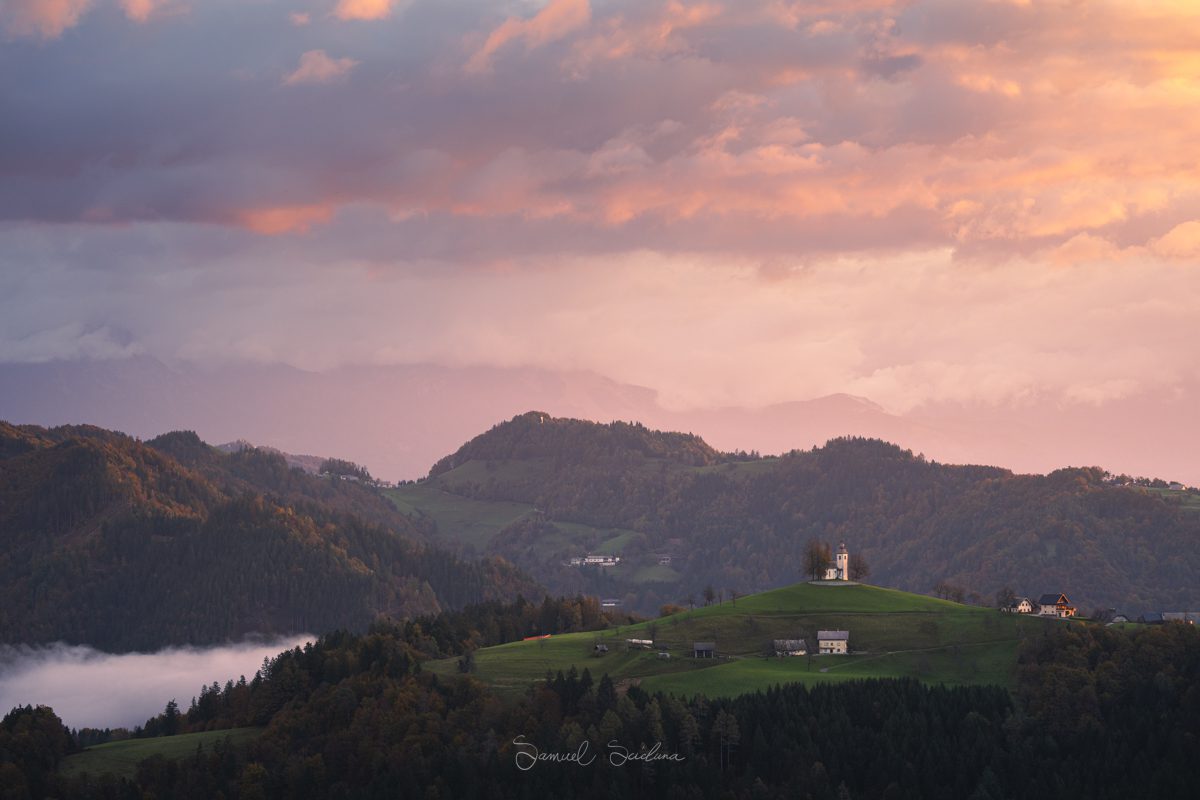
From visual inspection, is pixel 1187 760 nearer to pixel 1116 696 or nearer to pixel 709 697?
pixel 1116 696

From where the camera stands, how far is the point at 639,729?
616 feet

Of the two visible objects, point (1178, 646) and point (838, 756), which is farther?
point (1178, 646)

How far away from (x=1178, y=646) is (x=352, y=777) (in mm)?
101940

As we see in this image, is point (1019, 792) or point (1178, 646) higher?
point (1178, 646)

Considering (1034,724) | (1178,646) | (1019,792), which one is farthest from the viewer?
(1178,646)

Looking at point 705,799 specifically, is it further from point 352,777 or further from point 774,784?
point 352,777

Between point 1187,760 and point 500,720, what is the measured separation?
7885cm

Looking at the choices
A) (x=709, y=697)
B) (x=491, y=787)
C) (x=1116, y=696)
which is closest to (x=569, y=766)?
(x=491, y=787)

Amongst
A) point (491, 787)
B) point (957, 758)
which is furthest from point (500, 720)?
point (957, 758)

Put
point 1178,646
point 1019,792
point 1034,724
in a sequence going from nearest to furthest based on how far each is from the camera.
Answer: point 1019,792 < point 1034,724 < point 1178,646

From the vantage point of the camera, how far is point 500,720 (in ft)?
654
